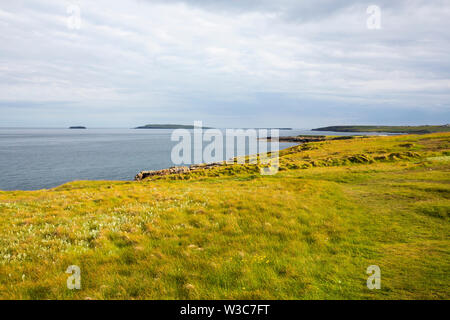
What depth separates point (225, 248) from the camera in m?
8.95

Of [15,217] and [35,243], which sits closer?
[35,243]

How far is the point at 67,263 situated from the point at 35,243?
2215 mm

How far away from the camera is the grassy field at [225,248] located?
6.70m

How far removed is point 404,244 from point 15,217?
1806 centimetres

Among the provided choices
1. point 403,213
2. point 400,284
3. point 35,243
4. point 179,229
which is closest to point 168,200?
point 179,229

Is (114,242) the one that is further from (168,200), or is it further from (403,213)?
(403,213)

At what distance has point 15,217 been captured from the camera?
1251 centimetres

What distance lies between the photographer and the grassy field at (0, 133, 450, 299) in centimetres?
670
